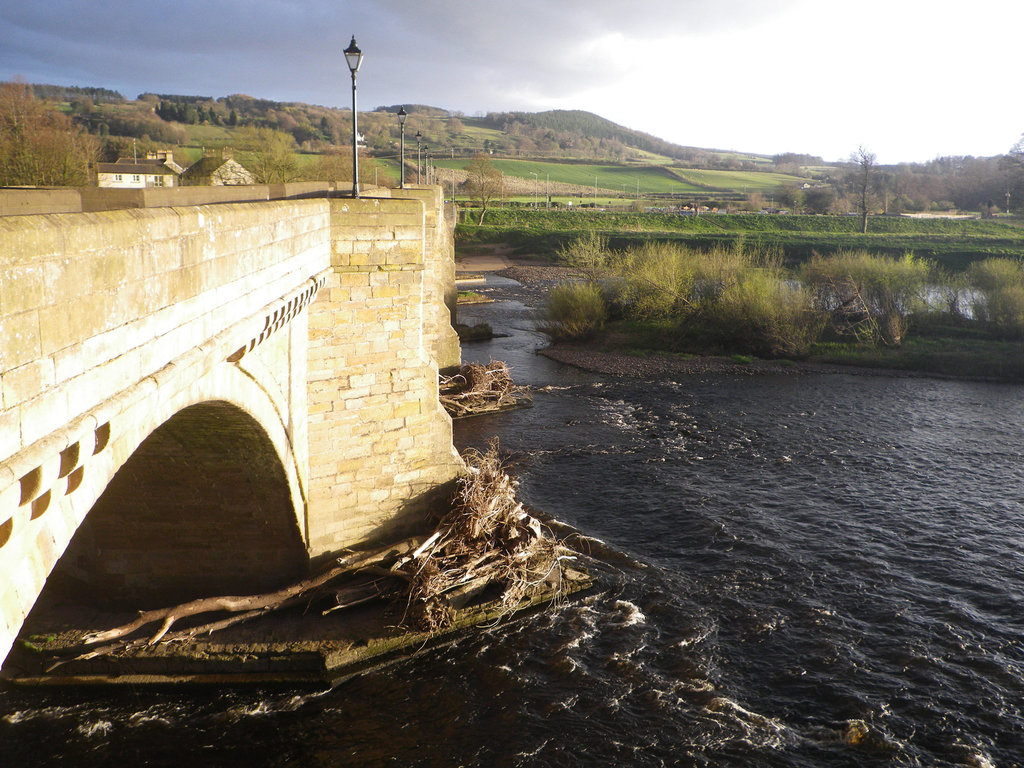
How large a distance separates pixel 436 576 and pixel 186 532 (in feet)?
10.3

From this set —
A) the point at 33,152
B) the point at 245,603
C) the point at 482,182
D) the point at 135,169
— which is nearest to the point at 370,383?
the point at 245,603

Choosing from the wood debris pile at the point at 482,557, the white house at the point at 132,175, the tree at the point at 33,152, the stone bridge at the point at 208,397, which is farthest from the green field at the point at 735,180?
the stone bridge at the point at 208,397

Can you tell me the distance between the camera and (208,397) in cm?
605

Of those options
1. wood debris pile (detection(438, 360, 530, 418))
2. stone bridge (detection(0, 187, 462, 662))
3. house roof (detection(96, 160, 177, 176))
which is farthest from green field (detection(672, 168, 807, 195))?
stone bridge (detection(0, 187, 462, 662))

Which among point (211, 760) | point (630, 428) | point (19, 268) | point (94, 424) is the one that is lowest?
point (211, 760)

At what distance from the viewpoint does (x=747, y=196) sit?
101812mm

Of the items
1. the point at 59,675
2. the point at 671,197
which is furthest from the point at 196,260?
the point at 671,197

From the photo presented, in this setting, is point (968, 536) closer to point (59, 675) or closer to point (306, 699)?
point (306, 699)

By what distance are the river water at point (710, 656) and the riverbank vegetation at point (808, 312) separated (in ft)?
35.9

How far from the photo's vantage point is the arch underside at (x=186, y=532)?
914cm

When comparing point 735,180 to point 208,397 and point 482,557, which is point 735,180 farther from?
point 208,397

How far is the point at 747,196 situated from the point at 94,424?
10545 centimetres

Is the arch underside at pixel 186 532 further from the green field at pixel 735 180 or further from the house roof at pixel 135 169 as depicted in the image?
the green field at pixel 735 180

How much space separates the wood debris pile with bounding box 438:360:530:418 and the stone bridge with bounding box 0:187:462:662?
29.0 ft
